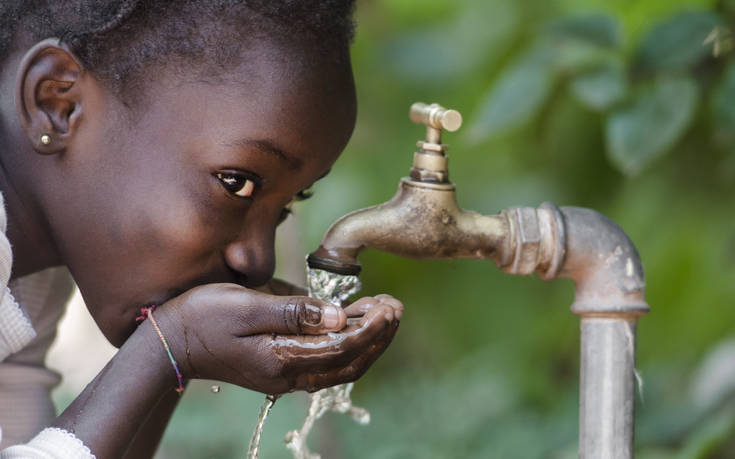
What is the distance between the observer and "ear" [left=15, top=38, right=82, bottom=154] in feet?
3.53

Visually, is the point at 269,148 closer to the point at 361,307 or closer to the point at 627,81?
the point at 361,307

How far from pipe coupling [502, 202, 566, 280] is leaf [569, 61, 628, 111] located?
14.9 inches

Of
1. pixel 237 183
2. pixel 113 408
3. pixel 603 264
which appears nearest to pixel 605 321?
pixel 603 264

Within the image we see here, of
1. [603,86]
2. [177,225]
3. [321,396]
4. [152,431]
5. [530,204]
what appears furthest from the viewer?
[530,204]

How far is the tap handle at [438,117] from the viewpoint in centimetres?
108

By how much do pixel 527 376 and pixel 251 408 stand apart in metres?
0.65

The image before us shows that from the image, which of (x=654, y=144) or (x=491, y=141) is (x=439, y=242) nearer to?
(x=654, y=144)

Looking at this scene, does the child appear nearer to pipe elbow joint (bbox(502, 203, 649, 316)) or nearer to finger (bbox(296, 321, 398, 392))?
finger (bbox(296, 321, 398, 392))

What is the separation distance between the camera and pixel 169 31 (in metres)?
1.08

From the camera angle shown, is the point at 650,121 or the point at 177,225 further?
the point at 650,121

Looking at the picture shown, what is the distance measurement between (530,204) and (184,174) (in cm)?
124

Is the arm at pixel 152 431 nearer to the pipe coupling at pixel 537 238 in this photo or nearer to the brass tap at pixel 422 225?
the brass tap at pixel 422 225

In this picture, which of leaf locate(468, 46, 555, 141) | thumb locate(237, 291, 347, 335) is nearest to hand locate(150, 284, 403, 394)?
thumb locate(237, 291, 347, 335)

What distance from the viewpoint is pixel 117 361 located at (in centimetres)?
100
